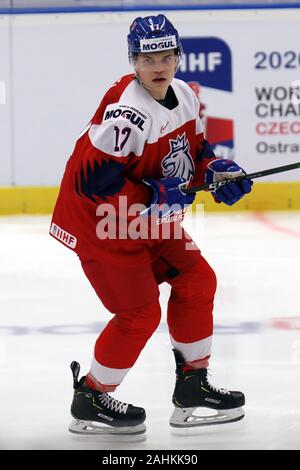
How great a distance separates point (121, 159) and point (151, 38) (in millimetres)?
306

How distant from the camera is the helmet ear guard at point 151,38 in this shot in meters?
2.87

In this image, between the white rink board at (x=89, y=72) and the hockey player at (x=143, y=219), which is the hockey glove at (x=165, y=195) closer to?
the hockey player at (x=143, y=219)

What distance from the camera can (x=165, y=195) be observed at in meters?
2.87

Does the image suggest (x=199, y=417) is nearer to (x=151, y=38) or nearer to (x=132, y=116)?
(x=132, y=116)

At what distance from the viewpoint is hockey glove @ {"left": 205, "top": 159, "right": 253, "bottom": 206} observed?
9.71 ft

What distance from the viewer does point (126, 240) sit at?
296 cm

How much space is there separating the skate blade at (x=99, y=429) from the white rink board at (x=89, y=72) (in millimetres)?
4107

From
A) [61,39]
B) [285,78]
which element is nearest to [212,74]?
[285,78]

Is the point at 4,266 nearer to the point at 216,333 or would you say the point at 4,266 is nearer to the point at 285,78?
the point at 216,333

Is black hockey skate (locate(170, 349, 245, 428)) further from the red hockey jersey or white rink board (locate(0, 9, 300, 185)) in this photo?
white rink board (locate(0, 9, 300, 185))

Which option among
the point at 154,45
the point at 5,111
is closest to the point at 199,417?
the point at 154,45

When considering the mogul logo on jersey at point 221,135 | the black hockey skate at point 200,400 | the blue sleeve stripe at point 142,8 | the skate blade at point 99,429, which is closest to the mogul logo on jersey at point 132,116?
the black hockey skate at point 200,400

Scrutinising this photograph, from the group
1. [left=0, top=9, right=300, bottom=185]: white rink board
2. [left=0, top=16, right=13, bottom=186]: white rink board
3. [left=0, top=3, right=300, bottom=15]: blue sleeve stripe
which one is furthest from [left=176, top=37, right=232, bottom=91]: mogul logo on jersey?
[left=0, top=16, right=13, bottom=186]: white rink board

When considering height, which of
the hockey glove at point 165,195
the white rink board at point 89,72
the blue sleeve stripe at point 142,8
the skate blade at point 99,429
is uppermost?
the blue sleeve stripe at point 142,8
